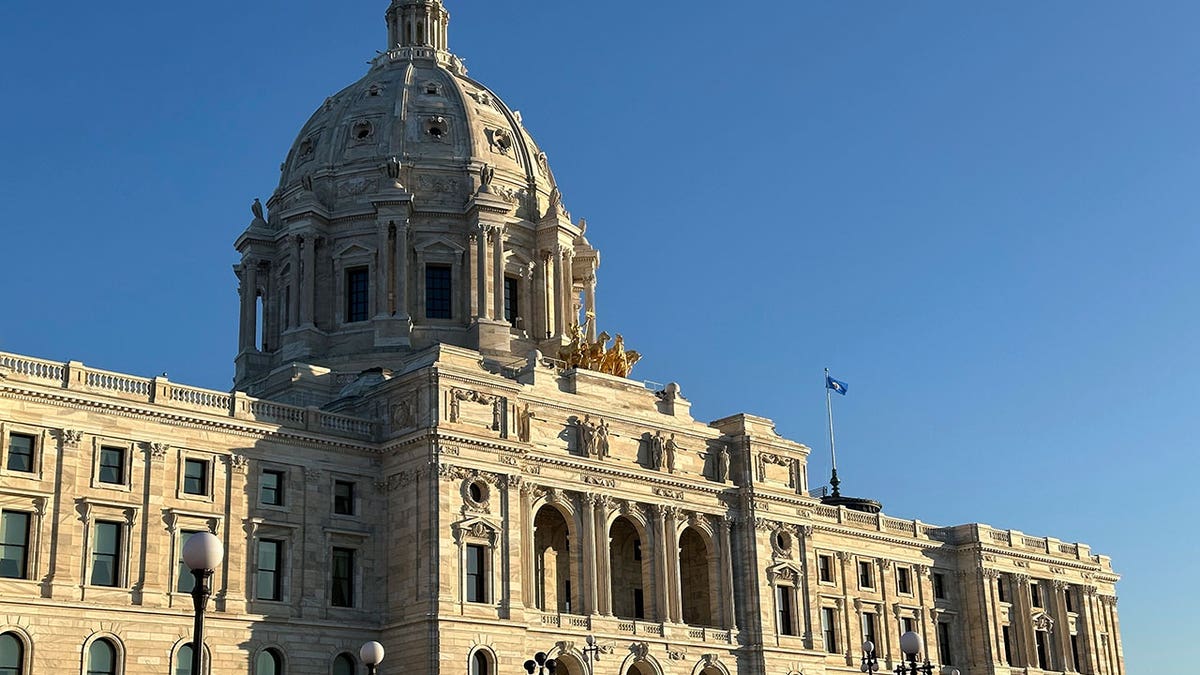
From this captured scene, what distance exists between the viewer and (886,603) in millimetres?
93125

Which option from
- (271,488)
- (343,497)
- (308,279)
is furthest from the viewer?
(308,279)

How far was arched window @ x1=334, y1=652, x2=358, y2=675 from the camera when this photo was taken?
6488 cm

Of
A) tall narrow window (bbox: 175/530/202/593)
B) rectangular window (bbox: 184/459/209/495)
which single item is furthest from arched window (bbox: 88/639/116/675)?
rectangular window (bbox: 184/459/209/495)

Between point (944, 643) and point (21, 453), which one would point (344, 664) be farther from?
point (944, 643)

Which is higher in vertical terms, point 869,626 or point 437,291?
point 437,291

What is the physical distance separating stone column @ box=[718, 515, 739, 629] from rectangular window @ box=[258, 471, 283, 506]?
23.5m

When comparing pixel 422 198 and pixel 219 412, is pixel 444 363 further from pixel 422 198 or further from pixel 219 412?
pixel 422 198

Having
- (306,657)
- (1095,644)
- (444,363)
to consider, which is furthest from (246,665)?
(1095,644)

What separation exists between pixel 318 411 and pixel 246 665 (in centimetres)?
1150

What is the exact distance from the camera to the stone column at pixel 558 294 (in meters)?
89.6

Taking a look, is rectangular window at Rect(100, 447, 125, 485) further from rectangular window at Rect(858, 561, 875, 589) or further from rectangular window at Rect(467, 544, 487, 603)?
rectangular window at Rect(858, 561, 875, 589)

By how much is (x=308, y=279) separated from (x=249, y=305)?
6.04m

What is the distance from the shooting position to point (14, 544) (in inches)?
2270

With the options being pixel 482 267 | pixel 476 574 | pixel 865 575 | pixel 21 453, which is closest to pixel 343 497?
pixel 476 574
